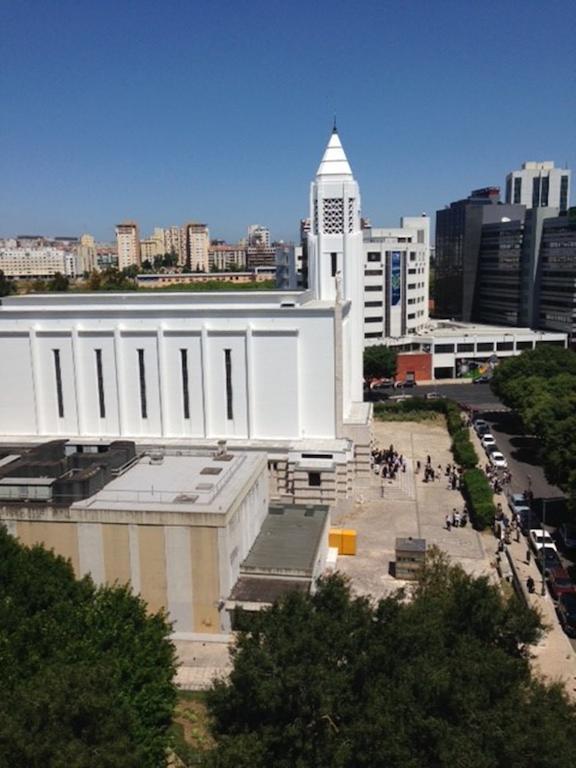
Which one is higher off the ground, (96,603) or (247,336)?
(247,336)

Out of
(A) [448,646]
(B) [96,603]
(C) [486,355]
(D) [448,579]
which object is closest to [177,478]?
(B) [96,603]

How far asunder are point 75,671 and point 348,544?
16.5 meters

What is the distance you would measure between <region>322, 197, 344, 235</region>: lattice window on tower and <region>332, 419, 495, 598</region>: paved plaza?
1366cm

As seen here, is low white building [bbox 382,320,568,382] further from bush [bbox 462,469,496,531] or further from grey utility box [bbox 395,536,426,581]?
grey utility box [bbox 395,536,426,581]

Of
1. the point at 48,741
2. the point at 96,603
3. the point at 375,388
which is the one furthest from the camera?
the point at 375,388

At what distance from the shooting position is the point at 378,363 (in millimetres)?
57562

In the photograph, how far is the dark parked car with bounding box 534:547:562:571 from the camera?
1023 inches

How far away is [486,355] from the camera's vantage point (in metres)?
67.7

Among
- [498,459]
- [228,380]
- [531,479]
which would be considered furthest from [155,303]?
[531,479]

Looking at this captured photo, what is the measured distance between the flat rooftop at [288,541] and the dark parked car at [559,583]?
8.21 m

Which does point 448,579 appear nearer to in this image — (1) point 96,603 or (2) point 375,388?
(1) point 96,603

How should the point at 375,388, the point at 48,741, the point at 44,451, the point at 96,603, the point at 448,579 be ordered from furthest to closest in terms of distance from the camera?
the point at 375,388 < the point at 44,451 < the point at 448,579 < the point at 96,603 < the point at 48,741

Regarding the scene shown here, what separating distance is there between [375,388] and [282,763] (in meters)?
50.8

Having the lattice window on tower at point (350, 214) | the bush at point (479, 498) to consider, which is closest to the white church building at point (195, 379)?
the bush at point (479, 498)
